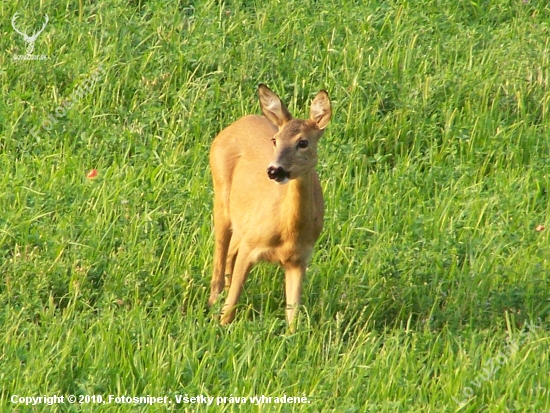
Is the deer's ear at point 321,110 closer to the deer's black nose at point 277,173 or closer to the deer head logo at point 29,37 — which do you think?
the deer's black nose at point 277,173

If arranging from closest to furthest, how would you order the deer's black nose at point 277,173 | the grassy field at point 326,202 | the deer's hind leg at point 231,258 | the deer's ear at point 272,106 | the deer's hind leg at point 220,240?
1. the grassy field at point 326,202
2. the deer's black nose at point 277,173
3. the deer's ear at point 272,106
4. the deer's hind leg at point 231,258
5. the deer's hind leg at point 220,240

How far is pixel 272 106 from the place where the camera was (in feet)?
22.2

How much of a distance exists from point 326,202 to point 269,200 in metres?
1.10

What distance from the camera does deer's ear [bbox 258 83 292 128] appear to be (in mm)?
6738

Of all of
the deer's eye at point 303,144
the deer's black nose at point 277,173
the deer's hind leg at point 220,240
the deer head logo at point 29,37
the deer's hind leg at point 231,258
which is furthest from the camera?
the deer head logo at point 29,37

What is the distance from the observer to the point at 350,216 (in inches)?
311

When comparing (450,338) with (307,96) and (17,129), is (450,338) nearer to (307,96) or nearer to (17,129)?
(307,96)

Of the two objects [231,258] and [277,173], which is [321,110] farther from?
[231,258]

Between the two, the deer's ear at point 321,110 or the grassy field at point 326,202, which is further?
the deer's ear at point 321,110

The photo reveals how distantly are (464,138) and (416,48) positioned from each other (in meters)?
1.21

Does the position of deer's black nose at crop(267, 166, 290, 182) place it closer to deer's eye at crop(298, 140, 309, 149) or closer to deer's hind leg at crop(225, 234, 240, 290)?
deer's eye at crop(298, 140, 309, 149)

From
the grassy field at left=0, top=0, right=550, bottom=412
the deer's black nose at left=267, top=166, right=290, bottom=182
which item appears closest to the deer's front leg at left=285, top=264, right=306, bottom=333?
the grassy field at left=0, top=0, right=550, bottom=412

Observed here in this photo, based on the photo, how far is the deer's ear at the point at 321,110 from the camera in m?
6.74

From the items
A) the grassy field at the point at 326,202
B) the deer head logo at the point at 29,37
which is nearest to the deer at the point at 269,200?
the grassy field at the point at 326,202
